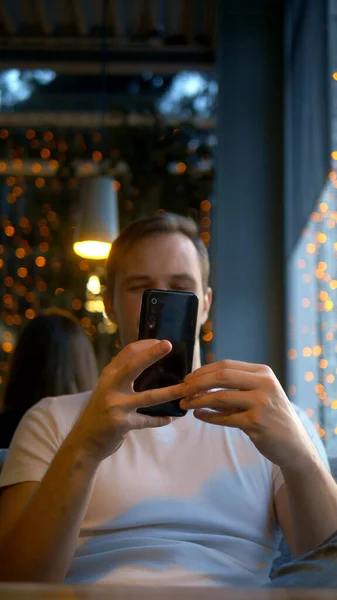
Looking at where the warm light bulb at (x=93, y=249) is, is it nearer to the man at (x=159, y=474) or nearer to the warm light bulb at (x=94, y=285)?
the warm light bulb at (x=94, y=285)

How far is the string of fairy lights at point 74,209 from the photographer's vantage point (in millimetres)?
4164

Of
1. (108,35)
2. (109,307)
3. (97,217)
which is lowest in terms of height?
(109,307)

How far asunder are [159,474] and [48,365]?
114 cm

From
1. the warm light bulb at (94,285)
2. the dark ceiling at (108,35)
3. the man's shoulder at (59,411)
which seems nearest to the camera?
the man's shoulder at (59,411)

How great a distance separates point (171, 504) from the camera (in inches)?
50.0

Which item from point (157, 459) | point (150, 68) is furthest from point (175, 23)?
point (157, 459)

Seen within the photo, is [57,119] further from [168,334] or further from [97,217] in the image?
[168,334]

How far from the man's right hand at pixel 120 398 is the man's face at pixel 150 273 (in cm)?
42

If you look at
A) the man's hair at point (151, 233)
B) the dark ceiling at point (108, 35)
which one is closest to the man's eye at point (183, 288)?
the man's hair at point (151, 233)

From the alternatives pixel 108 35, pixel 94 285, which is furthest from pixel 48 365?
pixel 108 35

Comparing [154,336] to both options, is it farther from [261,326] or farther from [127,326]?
[261,326]

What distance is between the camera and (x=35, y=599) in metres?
0.41

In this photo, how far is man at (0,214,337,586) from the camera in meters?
1.05

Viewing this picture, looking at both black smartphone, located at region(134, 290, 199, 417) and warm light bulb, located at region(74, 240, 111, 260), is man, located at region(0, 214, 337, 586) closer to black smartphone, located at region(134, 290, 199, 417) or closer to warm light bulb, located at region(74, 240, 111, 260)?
black smartphone, located at region(134, 290, 199, 417)
